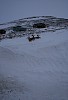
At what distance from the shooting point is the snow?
6.88 meters

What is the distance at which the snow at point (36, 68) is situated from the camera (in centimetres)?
688

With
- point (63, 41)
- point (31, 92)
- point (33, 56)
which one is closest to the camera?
point (31, 92)

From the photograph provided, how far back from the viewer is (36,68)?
9016 mm

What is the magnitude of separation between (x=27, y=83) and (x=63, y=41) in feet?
15.5

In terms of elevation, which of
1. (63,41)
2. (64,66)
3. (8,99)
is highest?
(63,41)

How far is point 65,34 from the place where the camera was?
1284 cm

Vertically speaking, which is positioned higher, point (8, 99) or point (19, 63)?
point (19, 63)

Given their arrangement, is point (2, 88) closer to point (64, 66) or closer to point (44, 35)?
point (64, 66)

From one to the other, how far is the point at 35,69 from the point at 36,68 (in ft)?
0.33

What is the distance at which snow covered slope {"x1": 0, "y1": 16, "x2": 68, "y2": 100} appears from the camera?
6.89 meters

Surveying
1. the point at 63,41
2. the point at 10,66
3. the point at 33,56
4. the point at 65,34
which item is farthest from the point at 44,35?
the point at 10,66

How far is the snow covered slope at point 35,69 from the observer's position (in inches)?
271

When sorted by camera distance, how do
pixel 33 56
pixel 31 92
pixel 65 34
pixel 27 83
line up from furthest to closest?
1. pixel 65 34
2. pixel 33 56
3. pixel 27 83
4. pixel 31 92

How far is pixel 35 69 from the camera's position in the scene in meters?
8.95
